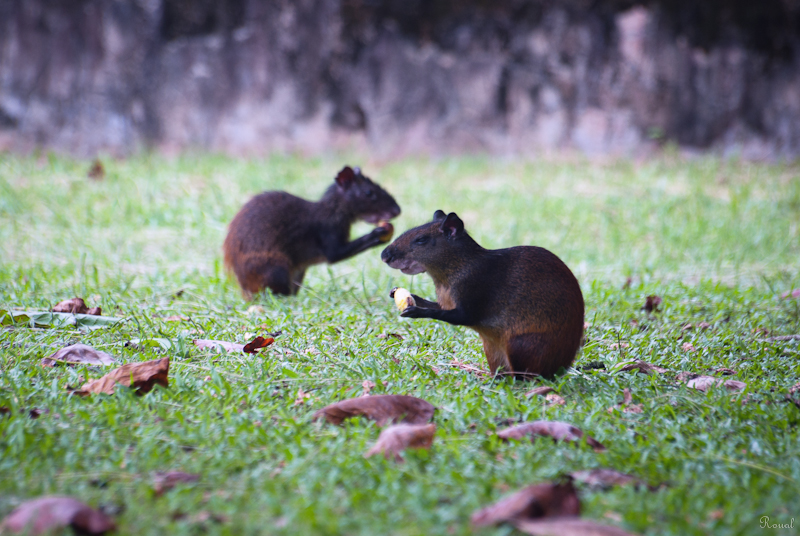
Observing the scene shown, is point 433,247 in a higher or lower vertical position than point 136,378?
higher

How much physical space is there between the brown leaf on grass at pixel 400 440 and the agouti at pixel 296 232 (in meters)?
2.67

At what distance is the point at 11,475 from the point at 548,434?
63.8 inches

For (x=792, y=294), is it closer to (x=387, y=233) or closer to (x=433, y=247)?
(x=387, y=233)

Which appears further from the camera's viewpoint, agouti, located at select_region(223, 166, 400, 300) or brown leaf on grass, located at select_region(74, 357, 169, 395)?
agouti, located at select_region(223, 166, 400, 300)

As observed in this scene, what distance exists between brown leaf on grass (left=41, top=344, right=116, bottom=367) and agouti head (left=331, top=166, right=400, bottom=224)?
245 centimetres

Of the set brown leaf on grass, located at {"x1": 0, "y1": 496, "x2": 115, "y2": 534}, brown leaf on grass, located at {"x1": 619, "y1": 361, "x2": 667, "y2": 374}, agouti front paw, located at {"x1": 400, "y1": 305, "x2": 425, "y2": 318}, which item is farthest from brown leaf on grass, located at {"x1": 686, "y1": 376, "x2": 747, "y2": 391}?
brown leaf on grass, located at {"x1": 0, "y1": 496, "x2": 115, "y2": 534}

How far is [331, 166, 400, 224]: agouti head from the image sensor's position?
17.1ft

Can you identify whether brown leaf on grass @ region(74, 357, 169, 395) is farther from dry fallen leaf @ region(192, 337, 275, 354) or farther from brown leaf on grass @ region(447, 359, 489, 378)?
brown leaf on grass @ region(447, 359, 489, 378)

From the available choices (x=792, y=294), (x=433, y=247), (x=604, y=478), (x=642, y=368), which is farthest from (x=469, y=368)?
(x=792, y=294)

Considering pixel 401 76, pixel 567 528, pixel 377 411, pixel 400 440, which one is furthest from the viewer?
pixel 401 76

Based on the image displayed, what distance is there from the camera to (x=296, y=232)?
4988mm

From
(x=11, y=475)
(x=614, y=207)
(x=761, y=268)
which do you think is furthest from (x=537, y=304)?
(x=614, y=207)

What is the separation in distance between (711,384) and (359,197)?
300 centimetres

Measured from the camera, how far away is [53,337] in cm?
332
